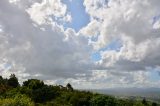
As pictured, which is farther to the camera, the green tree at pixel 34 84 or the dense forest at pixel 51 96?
the green tree at pixel 34 84

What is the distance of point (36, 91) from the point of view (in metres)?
165

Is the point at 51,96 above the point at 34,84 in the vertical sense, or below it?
below

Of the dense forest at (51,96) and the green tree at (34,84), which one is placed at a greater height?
the green tree at (34,84)

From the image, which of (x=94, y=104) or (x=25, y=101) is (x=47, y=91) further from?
(x=25, y=101)

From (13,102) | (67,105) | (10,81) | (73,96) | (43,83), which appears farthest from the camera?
(10,81)

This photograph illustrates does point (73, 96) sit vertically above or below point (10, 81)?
below

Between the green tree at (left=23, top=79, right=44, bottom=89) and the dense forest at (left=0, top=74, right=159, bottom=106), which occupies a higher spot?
the green tree at (left=23, top=79, right=44, bottom=89)

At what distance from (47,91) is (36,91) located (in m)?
4.92

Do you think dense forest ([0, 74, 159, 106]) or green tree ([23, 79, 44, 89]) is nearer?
dense forest ([0, 74, 159, 106])

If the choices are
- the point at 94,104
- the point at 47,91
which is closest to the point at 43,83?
the point at 47,91

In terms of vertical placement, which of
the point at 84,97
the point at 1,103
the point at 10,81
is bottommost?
the point at 1,103

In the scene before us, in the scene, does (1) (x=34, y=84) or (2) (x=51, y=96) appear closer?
(2) (x=51, y=96)

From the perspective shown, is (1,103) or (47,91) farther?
(47,91)

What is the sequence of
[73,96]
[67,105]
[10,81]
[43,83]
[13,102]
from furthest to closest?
1. [10,81]
2. [43,83]
3. [73,96]
4. [67,105]
5. [13,102]
